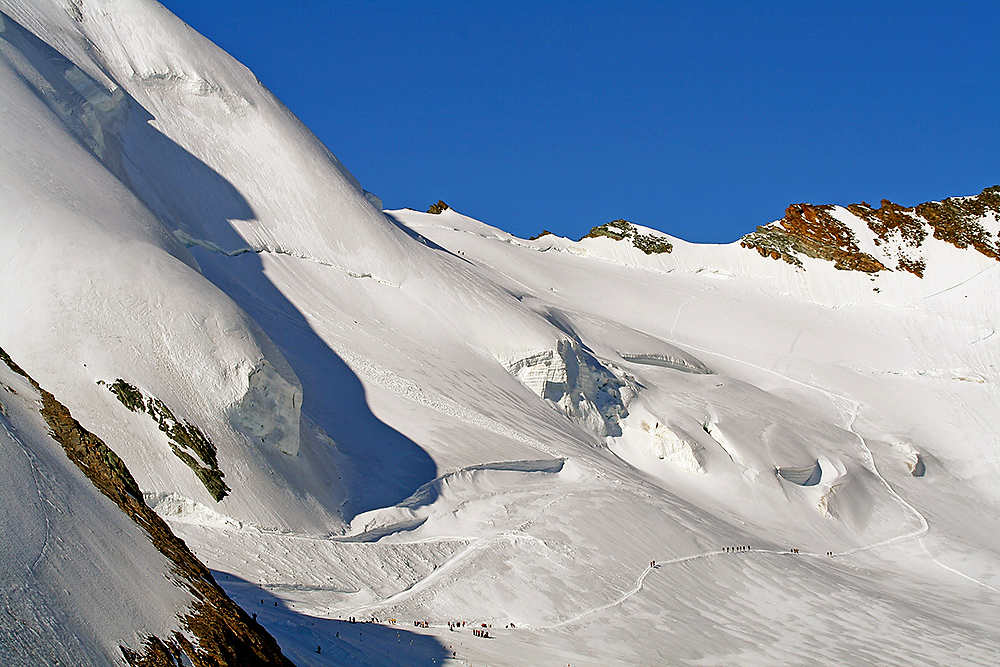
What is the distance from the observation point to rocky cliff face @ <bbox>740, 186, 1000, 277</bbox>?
52.4m

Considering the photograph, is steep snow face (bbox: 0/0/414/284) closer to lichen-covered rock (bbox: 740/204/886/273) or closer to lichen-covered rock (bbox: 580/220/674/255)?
lichen-covered rock (bbox: 580/220/674/255)

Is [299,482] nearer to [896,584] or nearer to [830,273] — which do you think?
[896,584]

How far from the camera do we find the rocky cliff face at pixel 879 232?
172 feet

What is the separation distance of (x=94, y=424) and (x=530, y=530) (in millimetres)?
10210

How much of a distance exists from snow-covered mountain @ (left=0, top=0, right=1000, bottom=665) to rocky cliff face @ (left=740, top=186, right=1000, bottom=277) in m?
Answer: 4.23

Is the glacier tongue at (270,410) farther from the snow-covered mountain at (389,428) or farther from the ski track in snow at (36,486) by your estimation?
the ski track in snow at (36,486)

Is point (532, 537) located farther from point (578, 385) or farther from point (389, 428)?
point (578, 385)

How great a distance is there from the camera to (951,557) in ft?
105

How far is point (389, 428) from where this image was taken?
27.2 meters

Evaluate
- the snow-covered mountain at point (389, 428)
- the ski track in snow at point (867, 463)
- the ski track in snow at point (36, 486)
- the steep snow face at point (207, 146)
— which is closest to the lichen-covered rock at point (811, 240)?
the snow-covered mountain at point (389, 428)

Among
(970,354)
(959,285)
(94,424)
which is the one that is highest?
(959,285)

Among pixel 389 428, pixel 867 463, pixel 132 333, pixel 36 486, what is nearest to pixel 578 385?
pixel 389 428

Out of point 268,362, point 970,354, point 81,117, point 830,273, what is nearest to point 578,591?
point 268,362

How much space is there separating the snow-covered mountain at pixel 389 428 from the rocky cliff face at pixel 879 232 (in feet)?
13.9
